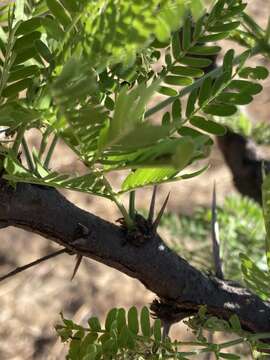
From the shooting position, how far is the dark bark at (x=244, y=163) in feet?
4.49

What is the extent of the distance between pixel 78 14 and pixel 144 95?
87 mm

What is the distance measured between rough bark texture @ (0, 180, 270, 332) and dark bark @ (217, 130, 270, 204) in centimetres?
67

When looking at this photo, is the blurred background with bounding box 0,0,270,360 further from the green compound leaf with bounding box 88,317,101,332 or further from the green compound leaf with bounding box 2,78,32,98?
the green compound leaf with bounding box 2,78,32,98

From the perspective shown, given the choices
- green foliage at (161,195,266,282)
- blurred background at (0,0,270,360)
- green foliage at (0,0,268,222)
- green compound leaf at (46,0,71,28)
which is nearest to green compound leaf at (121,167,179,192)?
green foliage at (0,0,268,222)

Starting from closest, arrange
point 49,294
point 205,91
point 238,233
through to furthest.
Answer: point 205,91 < point 238,233 < point 49,294

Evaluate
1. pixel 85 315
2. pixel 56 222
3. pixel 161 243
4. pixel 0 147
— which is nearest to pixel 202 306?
pixel 161 243

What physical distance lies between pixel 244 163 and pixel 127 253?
831mm

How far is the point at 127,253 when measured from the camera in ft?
1.95

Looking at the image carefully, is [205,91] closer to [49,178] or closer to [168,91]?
[168,91]

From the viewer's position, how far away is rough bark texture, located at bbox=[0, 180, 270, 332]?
0.52 metres

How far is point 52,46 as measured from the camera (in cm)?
45

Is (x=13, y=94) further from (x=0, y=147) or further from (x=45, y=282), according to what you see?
(x=45, y=282)

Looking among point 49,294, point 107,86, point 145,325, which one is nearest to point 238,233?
point 145,325

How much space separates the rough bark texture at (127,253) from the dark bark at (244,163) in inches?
26.4
